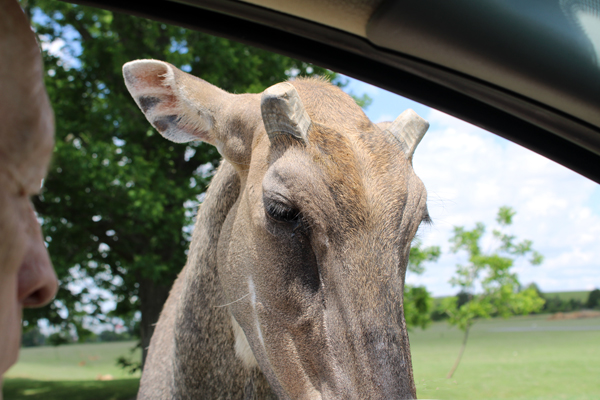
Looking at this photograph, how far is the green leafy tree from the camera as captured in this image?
16266mm

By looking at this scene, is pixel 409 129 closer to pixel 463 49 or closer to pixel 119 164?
pixel 463 49

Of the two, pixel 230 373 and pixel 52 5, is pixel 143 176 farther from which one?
→ pixel 230 373

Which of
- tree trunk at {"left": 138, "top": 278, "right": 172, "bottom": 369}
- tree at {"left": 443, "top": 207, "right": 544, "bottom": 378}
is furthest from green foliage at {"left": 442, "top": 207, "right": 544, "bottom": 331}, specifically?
tree trunk at {"left": 138, "top": 278, "right": 172, "bottom": 369}

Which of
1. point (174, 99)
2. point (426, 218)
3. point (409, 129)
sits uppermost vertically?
point (174, 99)

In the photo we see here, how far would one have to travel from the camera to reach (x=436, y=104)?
271cm

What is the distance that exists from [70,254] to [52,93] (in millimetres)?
4552

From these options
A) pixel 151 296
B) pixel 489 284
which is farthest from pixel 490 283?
pixel 151 296

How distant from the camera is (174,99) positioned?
291 cm

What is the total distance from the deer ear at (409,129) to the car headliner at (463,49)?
137mm

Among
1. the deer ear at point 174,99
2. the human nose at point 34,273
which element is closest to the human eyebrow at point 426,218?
the deer ear at point 174,99

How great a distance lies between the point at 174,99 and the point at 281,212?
49.7 inches

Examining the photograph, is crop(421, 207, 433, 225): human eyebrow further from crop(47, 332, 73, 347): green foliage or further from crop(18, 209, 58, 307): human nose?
crop(47, 332, 73, 347): green foliage

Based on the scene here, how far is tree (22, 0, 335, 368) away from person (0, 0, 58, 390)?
10.8 m

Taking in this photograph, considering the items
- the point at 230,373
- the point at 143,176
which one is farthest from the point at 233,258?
the point at 143,176
